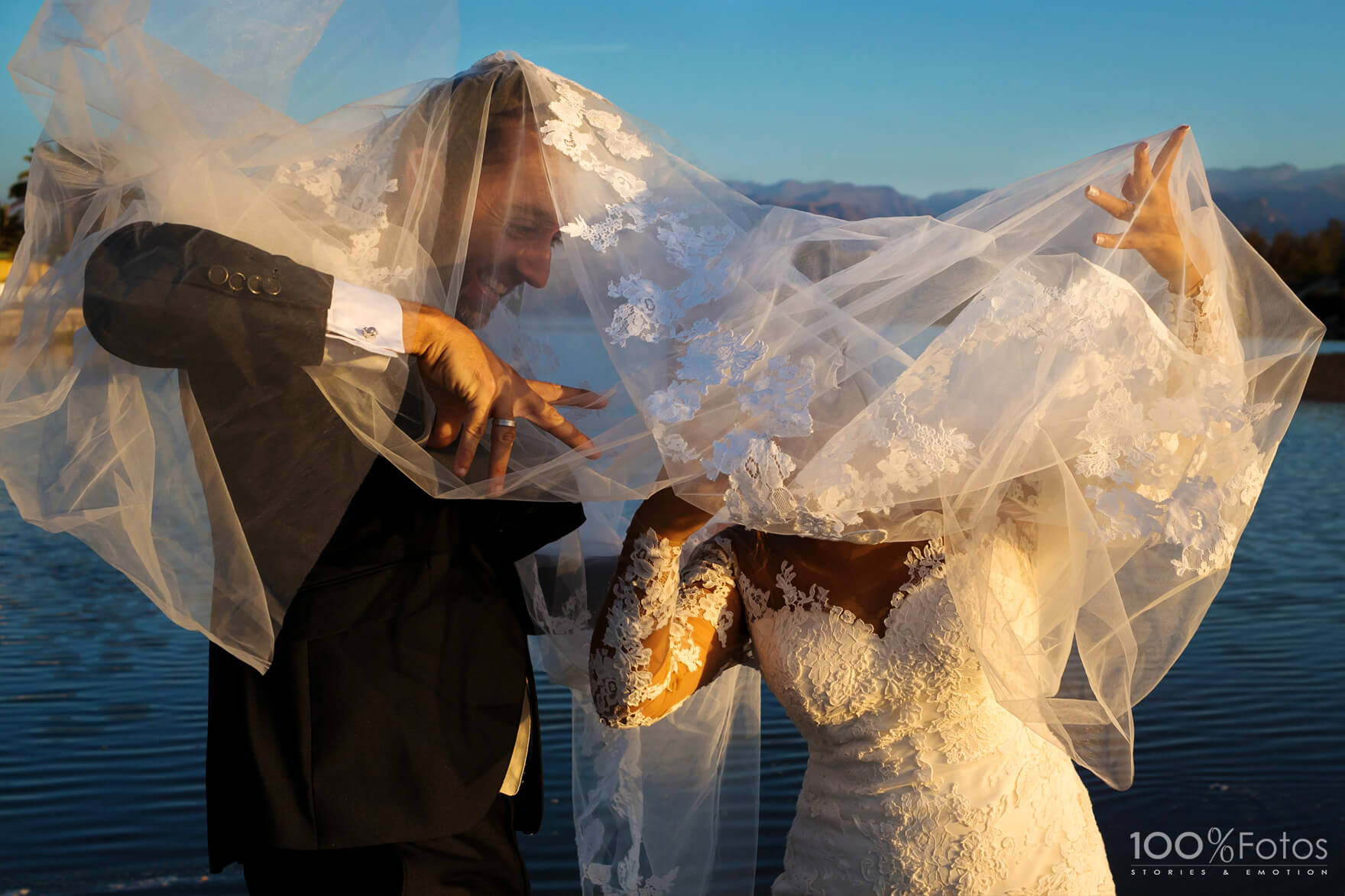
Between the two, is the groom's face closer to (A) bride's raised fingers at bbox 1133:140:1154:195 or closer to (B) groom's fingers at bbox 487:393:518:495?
(B) groom's fingers at bbox 487:393:518:495

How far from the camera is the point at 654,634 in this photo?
172cm

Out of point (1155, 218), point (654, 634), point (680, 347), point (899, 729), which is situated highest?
point (1155, 218)

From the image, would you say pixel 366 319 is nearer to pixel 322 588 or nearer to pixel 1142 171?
pixel 322 588

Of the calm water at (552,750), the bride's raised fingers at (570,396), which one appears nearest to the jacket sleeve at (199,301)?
the bride's raised fingers at (570,396)

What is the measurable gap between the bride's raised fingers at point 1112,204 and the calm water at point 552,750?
3007 mm

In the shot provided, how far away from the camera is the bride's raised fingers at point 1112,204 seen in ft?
5.22

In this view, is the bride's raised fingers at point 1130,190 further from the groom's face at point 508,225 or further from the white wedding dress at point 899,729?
the groom's face at point 508,225

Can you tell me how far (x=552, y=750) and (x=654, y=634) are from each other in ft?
10.7

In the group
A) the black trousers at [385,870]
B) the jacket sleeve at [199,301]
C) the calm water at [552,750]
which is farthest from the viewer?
the calm water at [552,750]

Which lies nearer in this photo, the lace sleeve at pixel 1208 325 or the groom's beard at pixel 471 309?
the lace sleeve at pixel 1208 325

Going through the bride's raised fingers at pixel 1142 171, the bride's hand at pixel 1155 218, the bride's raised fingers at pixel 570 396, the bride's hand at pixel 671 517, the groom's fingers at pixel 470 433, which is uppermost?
the bride's raised fingers at pixel 1142 171

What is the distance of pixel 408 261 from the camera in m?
1.59

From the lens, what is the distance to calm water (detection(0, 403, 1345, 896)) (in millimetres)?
3953

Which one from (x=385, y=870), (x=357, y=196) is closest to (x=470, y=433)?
(x=357, y=196)
